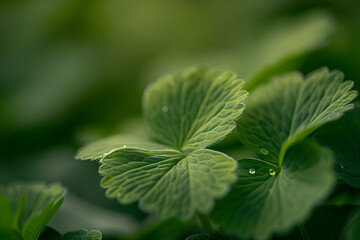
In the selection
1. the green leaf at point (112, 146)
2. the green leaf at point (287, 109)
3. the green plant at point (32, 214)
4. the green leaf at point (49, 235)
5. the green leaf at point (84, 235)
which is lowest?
the green leaf at point (49, 235)

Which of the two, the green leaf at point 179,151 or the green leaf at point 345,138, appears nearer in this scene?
the green leaf at point 179,151

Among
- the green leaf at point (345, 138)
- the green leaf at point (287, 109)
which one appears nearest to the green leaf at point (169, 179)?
the green leaf at point (287, 109)

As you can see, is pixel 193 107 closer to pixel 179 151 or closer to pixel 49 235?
pixel 179 151

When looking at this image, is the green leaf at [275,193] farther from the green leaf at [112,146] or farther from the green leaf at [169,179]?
the green leaf at [112,146]

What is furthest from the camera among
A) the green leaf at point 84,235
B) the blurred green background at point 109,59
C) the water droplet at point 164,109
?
the blurred green background at point 109,59

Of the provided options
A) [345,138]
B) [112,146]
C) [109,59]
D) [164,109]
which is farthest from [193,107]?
[109,59]

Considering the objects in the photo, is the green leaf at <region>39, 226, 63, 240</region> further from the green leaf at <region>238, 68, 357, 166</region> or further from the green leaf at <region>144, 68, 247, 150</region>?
the green leaf at <region>238, 68, 357, 166</region>

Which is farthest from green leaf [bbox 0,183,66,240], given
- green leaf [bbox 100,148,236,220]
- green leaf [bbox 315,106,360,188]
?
green leaf [bbox 315,106,360,188]
